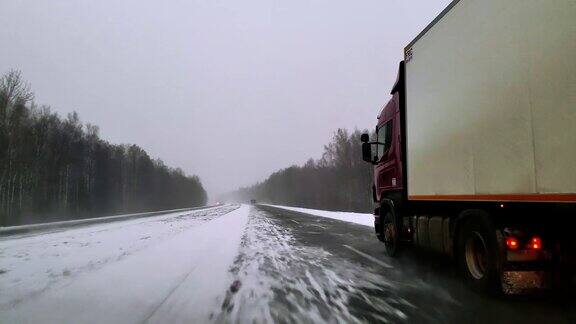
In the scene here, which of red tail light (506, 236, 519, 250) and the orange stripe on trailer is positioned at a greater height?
the orange stripe on trailer

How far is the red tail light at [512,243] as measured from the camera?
5359 millimetres

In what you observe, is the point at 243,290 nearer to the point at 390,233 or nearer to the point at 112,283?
the point at 112,283

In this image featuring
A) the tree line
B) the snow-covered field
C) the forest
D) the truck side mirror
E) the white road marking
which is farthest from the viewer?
the tree line

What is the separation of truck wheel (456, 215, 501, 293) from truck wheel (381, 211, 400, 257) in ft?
9.60

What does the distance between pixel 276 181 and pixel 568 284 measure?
17920cm

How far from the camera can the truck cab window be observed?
10.6 metres

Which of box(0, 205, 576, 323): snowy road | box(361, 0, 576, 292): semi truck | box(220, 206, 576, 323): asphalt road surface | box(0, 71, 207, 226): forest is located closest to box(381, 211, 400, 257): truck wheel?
box(220, 206, 576, 323): asphalt road surface

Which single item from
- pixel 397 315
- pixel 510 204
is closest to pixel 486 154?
pixel 510 204

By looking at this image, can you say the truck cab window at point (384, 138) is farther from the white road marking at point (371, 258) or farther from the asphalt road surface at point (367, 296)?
the asphalt road surface at point (367, 296)

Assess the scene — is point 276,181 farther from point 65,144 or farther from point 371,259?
point 371,259

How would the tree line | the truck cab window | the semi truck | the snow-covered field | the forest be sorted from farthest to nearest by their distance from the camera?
the tree line, the forest, the truck cab window, the snow-covered field, the semi truck

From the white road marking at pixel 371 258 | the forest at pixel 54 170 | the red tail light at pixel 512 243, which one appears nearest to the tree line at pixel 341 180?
the forest at pixel 54 170

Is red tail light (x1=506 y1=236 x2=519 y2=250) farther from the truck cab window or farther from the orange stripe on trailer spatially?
the truck cab window

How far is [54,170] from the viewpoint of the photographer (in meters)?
57.1
